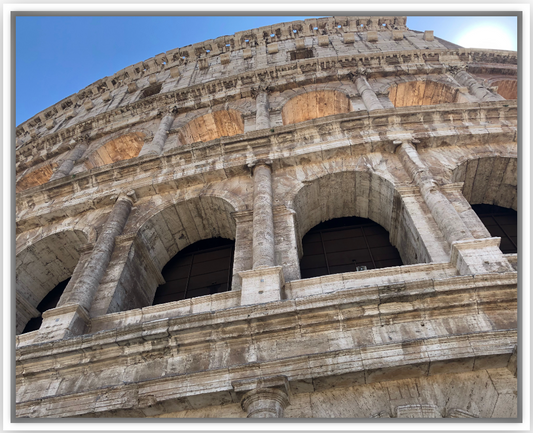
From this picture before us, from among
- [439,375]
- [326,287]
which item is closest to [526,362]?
[439,375]

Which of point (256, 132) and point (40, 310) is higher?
point (256, 132)

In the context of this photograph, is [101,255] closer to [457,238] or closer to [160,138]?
[160,138]

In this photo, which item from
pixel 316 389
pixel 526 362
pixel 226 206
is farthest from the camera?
pixel 226 206

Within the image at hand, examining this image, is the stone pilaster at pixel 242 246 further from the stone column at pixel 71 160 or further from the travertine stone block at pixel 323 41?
the travertine stone block at pixel 323 41

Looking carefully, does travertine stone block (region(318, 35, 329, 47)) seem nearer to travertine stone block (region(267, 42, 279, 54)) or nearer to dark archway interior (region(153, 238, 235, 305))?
travertine stone block (region(267, 42, 279, 54))

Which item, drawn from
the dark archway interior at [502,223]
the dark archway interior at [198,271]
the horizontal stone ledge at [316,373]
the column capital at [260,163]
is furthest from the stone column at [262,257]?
the dark archway interior at [502,223]

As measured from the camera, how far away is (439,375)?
19.0 feet

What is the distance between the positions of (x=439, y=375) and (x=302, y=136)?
6.95 metres

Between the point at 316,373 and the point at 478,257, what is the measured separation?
3261 millimetres

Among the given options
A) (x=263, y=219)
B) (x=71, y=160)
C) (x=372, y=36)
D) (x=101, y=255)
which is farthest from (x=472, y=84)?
(x=71, y=160)

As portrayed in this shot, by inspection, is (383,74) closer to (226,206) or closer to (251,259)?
(226,206)

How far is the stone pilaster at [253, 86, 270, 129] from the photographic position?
13.4 meters

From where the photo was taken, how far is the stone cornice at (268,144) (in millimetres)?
10812

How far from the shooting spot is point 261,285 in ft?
23.5
